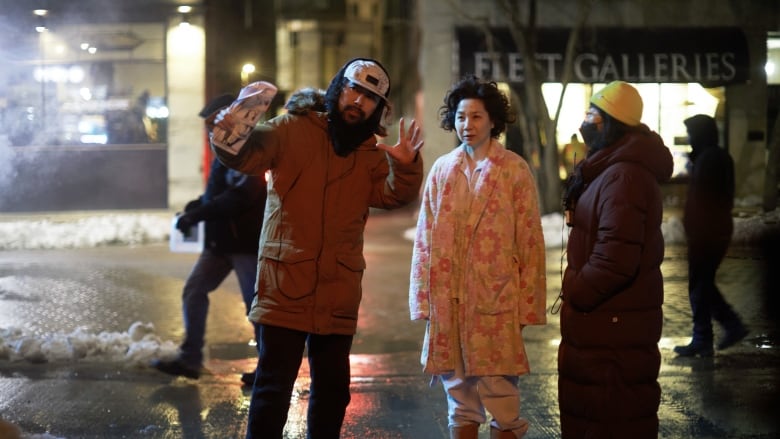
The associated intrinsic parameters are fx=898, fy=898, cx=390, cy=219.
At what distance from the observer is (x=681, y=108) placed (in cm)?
1636

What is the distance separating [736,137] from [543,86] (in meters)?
3.73

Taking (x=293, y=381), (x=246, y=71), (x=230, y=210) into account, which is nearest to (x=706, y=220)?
(x=230, y=210)

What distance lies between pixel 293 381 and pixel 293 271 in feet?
1.59

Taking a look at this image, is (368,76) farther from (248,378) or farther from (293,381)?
(248,378)

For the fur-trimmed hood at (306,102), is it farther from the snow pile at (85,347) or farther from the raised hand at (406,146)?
the snow pile at (85,347)

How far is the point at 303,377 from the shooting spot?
19.9 feet

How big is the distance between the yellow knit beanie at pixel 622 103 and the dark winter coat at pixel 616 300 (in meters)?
0.07

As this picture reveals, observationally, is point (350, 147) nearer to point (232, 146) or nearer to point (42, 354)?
point (232, 146)

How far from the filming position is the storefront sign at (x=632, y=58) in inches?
649

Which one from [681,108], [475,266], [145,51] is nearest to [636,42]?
[681,108]

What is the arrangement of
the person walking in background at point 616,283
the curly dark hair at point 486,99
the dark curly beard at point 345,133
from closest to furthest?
1. the person walking in background at point 616,283
2. the dark curly beard at point 345,133
3. the curly dark hair at point 486,99

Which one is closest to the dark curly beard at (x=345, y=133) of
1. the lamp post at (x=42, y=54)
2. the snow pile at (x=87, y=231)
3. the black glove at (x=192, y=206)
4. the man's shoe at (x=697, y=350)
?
the black glove at (x=192, y=206)

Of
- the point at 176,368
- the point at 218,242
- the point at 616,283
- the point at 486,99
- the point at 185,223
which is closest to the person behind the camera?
the point at 616,283

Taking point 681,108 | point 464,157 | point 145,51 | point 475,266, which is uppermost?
point 145,51
